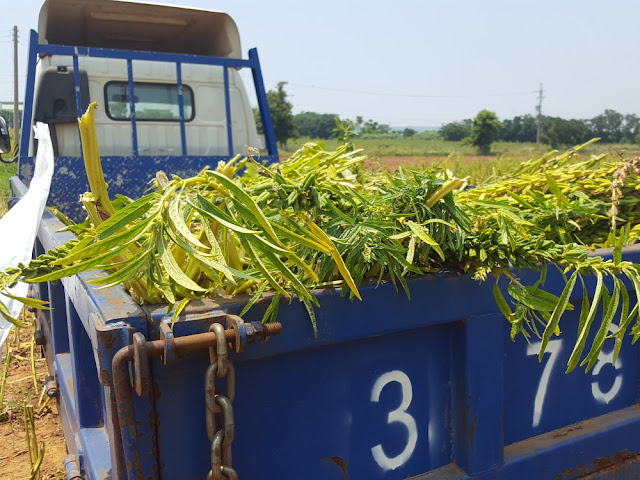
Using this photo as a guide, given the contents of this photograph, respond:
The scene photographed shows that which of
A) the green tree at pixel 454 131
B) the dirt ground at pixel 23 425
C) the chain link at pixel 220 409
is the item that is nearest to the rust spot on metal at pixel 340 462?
the chain link at pixel 220 409

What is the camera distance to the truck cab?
4184 millimetres

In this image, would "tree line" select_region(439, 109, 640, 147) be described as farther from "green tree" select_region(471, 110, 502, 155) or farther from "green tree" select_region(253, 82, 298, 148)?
"green tree" select_region(253, 82, 298, 148)

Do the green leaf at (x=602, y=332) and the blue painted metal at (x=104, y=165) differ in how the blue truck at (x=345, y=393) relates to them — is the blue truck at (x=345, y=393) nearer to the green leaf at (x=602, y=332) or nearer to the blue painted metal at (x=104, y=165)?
the green leaf at (x=602, y=332)

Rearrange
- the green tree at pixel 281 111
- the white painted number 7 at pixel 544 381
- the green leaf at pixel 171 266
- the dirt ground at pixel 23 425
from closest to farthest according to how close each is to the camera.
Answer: the green leaf at pixel 171 266
the white painted number 7 at pixel 544 381
the dirt ground at pixel 23 425
the green tree at pixel 281 111

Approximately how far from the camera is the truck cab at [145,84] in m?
4.18

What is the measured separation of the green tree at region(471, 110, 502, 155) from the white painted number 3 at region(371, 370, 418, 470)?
64.9 metres

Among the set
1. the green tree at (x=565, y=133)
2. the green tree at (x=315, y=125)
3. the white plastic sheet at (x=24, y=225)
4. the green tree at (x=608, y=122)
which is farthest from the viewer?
the green tree at (x=315, y=125)

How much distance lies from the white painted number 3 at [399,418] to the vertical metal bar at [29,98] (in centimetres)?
300

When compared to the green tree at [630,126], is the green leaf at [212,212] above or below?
below

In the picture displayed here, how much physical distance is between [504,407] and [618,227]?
0.84 metres

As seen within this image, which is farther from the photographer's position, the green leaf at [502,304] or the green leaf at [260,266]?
the green leaf at [502,304]

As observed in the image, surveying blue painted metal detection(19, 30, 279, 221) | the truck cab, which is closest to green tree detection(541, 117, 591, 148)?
the truck cab

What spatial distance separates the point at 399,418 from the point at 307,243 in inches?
21.3

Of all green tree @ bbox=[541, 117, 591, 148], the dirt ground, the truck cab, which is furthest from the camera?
green tree @ bbox=[541, 117, 591, 148]
